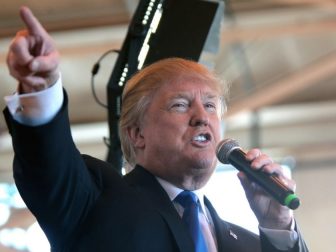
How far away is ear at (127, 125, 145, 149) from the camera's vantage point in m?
1.75

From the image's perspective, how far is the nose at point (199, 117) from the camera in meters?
1.65

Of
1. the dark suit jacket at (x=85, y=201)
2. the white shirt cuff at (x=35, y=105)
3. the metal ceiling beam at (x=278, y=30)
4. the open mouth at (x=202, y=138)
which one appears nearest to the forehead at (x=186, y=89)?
the open mouth at (x=202, y=138)

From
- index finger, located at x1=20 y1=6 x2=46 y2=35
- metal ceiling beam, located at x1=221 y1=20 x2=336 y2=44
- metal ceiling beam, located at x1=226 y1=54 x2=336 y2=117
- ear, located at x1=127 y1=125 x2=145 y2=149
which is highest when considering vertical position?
index finger, located at x1=20 y1=6 x2=46 y2=35

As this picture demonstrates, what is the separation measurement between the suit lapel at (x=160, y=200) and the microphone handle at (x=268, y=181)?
0.51 ft

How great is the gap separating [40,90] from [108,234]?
31 cm

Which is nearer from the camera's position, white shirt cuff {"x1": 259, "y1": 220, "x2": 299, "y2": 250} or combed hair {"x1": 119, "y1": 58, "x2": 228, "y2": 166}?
white shirt cuff {"x1": 259, "y1": 220, "x2": 299, "y2": 250}

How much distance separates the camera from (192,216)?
1575 mm

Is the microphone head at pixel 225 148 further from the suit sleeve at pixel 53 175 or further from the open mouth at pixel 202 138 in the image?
the suit sleeve at pixel 53 175

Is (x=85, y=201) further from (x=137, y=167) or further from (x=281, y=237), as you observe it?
(x=281, y=237)

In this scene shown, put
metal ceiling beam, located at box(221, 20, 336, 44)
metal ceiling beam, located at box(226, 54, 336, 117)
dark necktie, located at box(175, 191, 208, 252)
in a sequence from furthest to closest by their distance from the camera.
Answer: metal ceiling beam, located at box(226, 54, 336, 117) < metal ceiling beam, located at box(221, 20, 336, 44) < dark necktie, located at box(175, 191, 208, 252)

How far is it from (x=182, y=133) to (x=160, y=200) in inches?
6.5

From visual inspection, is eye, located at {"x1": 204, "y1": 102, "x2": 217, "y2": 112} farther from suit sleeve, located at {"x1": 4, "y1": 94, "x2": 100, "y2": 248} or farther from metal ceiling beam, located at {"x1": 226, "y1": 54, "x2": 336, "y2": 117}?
metal ceiling beam, located at {"x1": 226, "y1": 54, "x2": 336, "y2": 117}

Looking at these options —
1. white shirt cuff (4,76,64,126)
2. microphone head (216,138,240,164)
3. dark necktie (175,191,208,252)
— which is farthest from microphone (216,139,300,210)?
white shirt cuff (4,76,64,126)

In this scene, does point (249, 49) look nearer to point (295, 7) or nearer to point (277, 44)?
point (277, 44)
